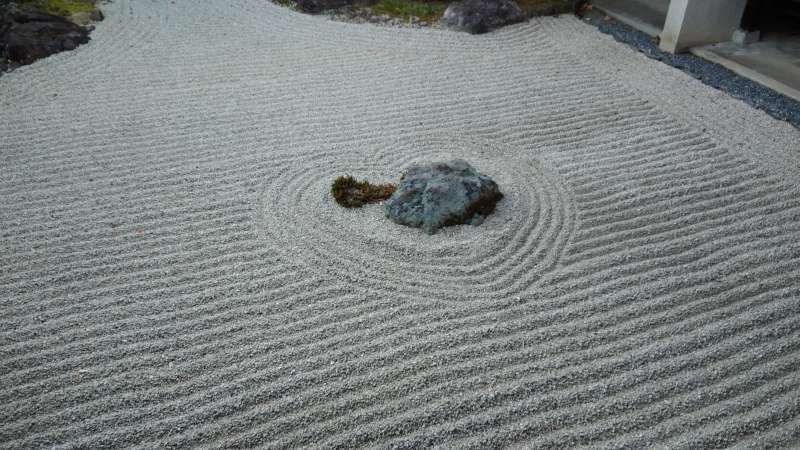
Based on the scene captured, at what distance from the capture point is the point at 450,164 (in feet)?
21.1

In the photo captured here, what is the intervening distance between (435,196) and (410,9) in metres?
7.02

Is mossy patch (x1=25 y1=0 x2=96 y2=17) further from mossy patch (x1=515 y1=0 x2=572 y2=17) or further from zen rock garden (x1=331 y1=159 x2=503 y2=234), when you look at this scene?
mossy patch (x1=515 y1=0 x2=572 y2=17)

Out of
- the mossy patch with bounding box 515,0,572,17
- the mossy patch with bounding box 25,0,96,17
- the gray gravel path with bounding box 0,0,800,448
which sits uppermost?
the mossy patch with bounding box 515,0,572,17

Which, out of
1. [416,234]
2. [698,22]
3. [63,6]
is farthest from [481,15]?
[63,6]

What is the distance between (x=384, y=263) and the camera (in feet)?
18.4

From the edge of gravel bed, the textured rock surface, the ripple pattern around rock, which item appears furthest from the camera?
the textured rock surface

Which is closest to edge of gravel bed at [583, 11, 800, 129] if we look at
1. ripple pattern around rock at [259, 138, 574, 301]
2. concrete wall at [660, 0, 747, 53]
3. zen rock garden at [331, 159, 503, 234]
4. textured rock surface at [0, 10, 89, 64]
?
concrete wall at [660, 0, 747, 53]

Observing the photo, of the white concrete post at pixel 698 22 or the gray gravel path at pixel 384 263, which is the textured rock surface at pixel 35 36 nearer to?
the gray gravel path at pixel 384 263

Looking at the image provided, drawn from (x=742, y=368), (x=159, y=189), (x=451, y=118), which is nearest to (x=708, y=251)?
(x=742, y=368)

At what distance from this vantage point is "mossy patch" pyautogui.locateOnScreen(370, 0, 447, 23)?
457 inches

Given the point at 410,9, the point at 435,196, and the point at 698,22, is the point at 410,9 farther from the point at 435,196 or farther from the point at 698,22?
the point at 435,196

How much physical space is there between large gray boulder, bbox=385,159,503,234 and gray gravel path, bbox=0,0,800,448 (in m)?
0.20

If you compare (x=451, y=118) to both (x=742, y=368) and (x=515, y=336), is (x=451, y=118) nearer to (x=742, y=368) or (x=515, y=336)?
(x=515, y=336)

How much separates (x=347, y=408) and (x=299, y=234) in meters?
2.20
